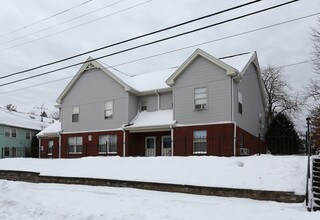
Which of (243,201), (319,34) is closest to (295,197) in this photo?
(243,201)

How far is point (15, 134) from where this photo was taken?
154ft

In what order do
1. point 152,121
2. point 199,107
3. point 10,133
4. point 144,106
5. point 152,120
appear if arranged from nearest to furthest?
point 199,107, point 152,121, point 152,120, point 144,106, point 10,133

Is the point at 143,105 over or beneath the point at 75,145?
over

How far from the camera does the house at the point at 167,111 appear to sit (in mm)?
22656

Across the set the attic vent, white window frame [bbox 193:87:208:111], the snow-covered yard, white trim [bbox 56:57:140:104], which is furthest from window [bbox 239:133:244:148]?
the attic vent

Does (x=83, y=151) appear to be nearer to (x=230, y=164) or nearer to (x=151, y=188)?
(x=151, y=188)

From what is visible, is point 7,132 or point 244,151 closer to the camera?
point 244,151

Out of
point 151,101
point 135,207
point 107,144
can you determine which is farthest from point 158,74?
point 135,207

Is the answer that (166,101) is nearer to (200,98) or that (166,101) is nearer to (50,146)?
(200,98)

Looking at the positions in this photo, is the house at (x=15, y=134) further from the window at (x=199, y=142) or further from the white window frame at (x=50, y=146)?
the window at (x=199, y=142)

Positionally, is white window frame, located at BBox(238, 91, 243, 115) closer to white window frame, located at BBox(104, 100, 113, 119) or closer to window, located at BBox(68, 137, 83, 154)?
Answer: white window frame, located at BBox(104, 100, 113, 119)

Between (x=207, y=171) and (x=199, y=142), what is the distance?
7.95 metres

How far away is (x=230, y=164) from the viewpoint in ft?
50.6

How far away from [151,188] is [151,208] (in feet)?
14.2
